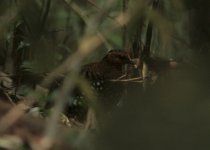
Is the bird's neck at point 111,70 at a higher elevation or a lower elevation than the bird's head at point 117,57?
lower

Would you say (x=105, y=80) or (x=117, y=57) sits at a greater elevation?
(x=117, y=57)

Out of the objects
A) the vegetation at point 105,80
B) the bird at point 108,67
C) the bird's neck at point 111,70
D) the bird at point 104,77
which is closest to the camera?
the vegetation at point 105,80

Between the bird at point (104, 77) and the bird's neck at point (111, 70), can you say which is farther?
the bird's neck at point (111, 70)

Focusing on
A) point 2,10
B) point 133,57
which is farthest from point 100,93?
point 2,10

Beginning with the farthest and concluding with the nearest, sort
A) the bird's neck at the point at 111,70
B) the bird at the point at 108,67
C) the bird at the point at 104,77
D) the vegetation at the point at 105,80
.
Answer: the bird's neck at the point at 111,70 < the bird at the point at 108,67 < the bird at the point at 104,77 < the vegetation at the point at 105,80

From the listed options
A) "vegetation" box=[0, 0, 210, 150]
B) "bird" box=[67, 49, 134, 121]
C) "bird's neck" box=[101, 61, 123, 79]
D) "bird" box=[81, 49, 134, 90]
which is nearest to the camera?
"vegetation" box=[0, 0, 210, 150]

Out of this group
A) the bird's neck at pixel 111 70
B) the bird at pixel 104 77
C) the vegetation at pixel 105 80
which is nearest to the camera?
the vegetation at pixel 105 80
